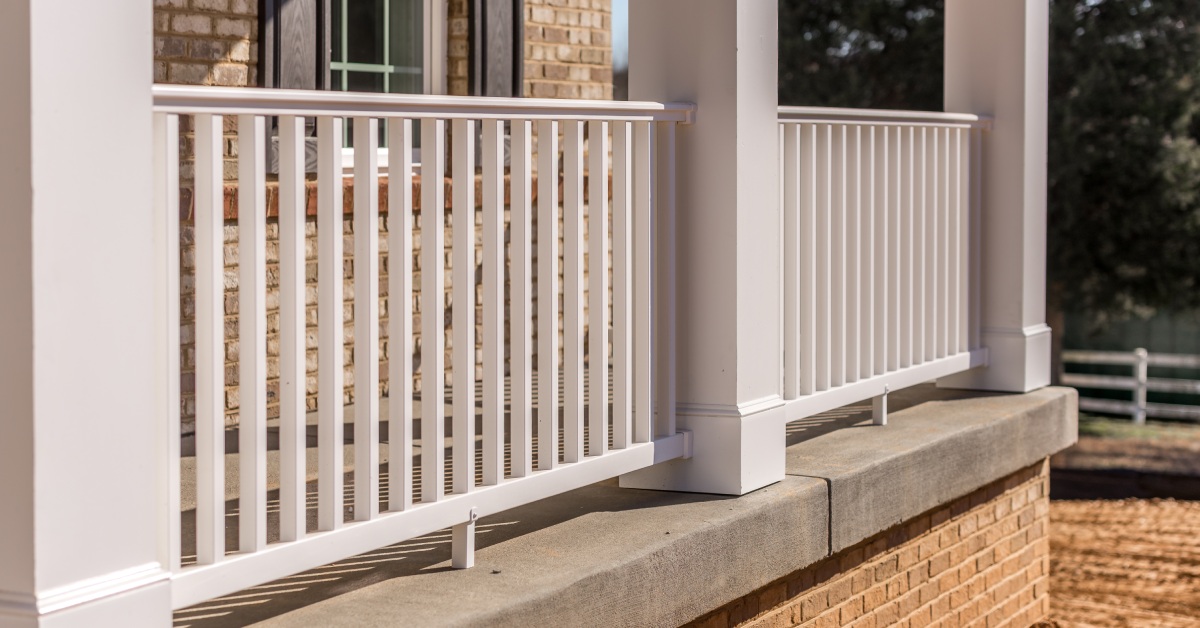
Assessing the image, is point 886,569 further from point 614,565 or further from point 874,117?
point 614,565

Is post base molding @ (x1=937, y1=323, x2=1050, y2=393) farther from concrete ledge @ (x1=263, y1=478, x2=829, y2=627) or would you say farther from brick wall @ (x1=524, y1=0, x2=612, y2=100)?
brick wall @ (x1=524, y1=0, x2=612, y2=100)

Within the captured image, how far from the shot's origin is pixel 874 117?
504 cm

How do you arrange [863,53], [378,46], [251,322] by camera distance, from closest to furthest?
[251,322] < [378,46] < [863,53]

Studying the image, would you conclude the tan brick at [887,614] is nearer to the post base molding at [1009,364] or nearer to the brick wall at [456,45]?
the post base molding at [1009,364]

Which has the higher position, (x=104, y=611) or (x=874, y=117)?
(x=874, y=117)

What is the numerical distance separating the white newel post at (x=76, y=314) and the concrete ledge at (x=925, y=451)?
2.46 m

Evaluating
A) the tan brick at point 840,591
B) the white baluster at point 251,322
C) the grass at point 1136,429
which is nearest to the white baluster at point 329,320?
the white baluster at point 251,322

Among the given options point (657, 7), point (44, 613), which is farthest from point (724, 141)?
point (44, 613)

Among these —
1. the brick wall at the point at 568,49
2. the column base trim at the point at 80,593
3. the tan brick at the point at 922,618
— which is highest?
the brick wall at the point at 568,49

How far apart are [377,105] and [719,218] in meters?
1.43

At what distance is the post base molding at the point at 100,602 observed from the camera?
221 centimetres

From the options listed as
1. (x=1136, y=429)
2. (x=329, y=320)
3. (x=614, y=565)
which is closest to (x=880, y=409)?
(x=614, y=565)

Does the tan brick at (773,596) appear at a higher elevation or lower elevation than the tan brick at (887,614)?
higher

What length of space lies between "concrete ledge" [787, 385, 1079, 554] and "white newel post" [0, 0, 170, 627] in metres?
2.46
